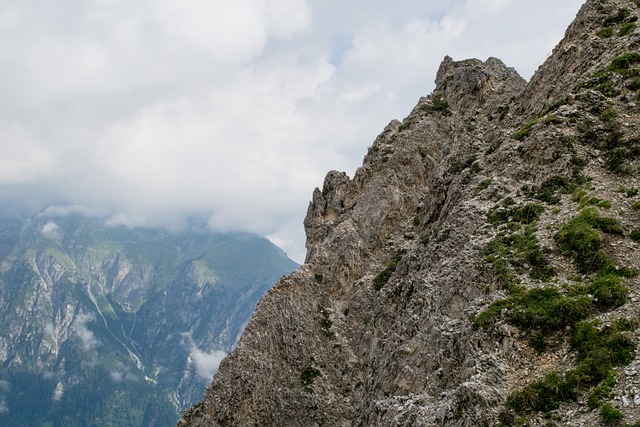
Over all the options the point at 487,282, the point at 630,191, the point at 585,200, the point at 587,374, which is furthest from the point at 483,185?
the point at 587,374

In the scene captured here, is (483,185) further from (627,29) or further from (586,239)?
(627,29)

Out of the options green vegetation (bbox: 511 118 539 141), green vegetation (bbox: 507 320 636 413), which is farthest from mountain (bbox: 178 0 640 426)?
green vegetation (bbox: 511 118 539 141)

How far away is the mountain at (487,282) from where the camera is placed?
22.8m

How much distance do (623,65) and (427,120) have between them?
121 ft

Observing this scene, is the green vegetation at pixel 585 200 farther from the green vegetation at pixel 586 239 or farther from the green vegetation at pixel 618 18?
the green vegetation at pixel 618 18

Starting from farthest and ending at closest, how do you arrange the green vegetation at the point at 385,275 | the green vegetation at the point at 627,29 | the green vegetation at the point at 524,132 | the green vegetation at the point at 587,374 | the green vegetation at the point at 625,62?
1. the green vegetation at the point at 385,275
2. the green vegetation at the point at 627,29
3. the green vegetation at the point at 524,132
4. the green vegetation at the point at 625,62
5. the green vegetation at the point at 587,374

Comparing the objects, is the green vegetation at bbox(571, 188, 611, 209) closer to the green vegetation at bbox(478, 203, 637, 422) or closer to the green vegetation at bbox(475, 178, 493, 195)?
the green vegetation at bbox(478, 203, 637, 422)

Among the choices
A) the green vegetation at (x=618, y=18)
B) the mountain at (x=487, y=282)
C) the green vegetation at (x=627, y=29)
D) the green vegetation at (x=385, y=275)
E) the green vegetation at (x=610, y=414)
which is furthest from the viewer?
the green vegetation at (x=385, y=275)

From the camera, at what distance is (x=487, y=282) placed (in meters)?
30.1

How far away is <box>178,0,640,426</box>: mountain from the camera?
22750 millimetres

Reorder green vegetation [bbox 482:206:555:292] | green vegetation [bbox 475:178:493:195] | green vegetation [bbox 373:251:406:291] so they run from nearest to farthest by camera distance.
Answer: green vegetation [bbox 482:206:555:292] → green vegetation [bbox 475:178:493:195] → green vegetation [bbox 373:251:406:291]

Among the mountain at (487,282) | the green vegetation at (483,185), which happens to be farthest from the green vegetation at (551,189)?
the green vegetation at (483,185)

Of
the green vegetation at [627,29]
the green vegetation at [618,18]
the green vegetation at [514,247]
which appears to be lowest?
the green vegetation at [514,247]

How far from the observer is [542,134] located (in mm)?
37438
